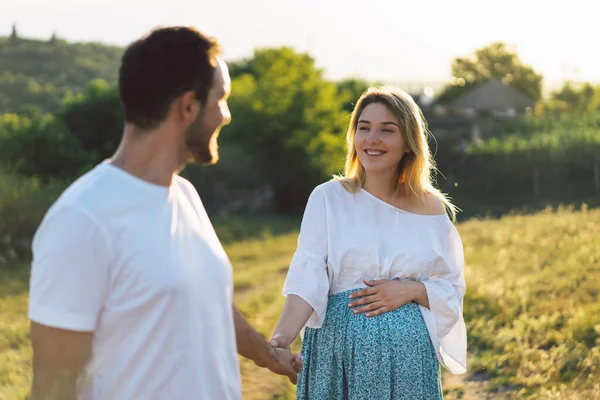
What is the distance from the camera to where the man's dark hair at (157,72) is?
7.39 ft

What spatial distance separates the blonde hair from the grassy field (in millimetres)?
3085

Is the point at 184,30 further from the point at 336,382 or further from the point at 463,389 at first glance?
the point at 463,389

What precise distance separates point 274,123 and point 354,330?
3751 centimetres

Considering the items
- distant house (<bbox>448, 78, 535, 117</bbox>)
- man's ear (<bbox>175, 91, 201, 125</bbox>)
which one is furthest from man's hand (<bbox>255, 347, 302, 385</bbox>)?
distant house (<bbox>448, 78, 535, 117</bbox>)

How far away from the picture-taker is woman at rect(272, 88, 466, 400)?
3.82m

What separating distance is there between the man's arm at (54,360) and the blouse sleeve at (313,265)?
1.79 m

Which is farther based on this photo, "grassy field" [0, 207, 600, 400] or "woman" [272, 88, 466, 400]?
"grassy field" [0, 207, 600, 400]

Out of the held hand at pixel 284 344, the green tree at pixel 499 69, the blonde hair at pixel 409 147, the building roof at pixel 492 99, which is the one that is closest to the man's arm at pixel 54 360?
the held hand at pixel 284 344

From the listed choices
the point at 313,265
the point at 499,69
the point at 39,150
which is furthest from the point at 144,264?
the point at 499,69

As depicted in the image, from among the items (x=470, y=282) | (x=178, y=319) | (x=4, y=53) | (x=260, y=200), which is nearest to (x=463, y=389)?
(x=470, y=282)

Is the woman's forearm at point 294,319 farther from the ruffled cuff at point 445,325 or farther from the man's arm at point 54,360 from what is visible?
the man's arm at point 54,360

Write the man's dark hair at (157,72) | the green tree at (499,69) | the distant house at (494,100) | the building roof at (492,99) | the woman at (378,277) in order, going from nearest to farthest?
the man's dark hair at (157,72) < the woman at (378,277) < the distant house at (494,100) < the building roof at (492,99) < the green tree at (499,69)

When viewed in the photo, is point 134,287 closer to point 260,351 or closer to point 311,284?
point 260,351

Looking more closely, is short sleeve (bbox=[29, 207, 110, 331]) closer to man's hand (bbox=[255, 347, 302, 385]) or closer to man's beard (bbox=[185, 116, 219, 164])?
man's beard (bbox=[185, 116, 219, 164])
